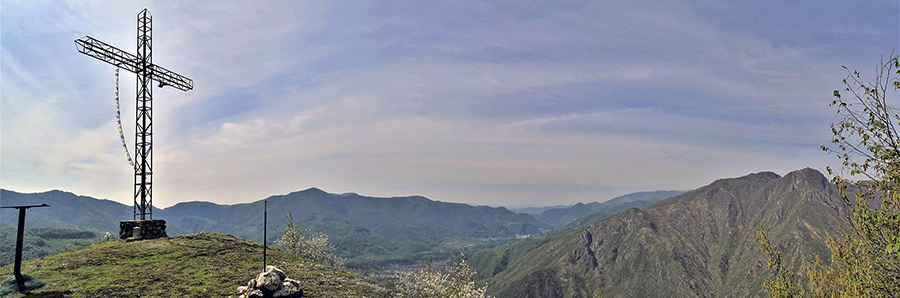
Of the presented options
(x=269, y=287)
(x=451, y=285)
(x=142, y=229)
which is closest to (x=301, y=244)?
(x=142, y=229)

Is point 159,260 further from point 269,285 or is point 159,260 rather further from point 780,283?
point 780,283

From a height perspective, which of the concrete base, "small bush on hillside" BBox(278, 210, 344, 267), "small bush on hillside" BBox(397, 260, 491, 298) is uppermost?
the concrete base

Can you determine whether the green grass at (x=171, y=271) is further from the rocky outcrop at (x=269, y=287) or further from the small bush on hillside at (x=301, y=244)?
the small bush on hillside at (x=301, y=244)

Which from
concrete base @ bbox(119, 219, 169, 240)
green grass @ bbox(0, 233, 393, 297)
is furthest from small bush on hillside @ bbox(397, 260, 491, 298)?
concrete base @ bbox(119, 219, 169, 240)

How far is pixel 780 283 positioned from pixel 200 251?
53.7 metres

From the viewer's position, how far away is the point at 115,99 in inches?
2018

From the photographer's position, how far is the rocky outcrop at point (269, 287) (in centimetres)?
3152

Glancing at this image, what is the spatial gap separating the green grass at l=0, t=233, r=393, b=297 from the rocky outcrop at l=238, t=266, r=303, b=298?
2.45 metres

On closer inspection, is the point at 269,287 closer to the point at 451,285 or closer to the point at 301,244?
the point at 451,285

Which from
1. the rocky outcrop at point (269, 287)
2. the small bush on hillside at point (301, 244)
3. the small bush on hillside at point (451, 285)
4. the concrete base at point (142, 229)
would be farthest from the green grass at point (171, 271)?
the small bush on hillside at point (301, 244)

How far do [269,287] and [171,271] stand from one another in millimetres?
12771

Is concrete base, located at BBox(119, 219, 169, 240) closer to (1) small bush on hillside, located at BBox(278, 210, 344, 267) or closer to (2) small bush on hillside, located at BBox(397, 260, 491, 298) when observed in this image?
(1) small bush on hillside, located at BBox(278, 210, 344, 267)

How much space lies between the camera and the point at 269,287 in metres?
32.0

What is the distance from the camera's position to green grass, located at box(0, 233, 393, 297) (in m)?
31.4
